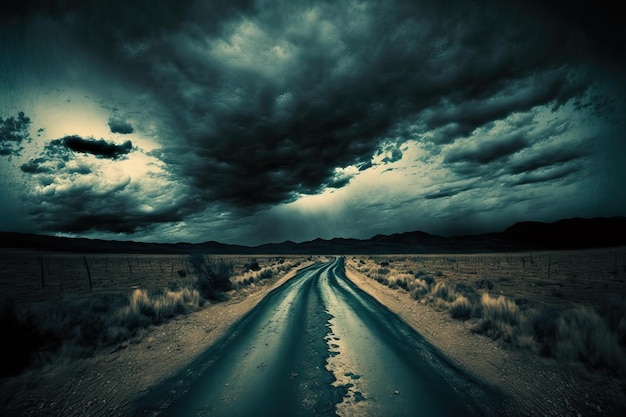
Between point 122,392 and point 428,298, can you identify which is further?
point 428,298

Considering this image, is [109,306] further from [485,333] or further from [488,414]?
[485,333]

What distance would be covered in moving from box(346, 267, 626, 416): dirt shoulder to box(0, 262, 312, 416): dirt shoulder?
687 cm

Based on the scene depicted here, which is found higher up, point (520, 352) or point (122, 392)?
point (122, 392)

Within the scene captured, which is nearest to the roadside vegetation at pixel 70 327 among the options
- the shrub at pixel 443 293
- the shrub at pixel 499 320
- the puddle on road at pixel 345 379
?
the puddle on road at pixel 345 379

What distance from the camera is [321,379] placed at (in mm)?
5441

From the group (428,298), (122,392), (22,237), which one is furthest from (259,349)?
(22,237)

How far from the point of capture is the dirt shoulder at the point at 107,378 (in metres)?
4.70

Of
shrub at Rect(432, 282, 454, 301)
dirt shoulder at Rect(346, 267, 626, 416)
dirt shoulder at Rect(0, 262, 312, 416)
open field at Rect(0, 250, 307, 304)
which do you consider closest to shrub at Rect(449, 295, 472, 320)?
dirt shoulder at Rect(346, 267, 626, 416)

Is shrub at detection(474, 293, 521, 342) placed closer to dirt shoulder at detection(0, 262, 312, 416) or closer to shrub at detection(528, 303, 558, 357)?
shrub at detection(528, 303, 558, 357)

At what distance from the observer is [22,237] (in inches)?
6491

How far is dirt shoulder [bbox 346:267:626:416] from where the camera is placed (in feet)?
14.9

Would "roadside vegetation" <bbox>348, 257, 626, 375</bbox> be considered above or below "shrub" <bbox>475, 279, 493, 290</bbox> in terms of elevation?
above

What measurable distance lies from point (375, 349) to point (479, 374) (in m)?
2.40

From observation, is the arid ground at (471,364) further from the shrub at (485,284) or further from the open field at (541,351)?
the shrub at (485,284)
